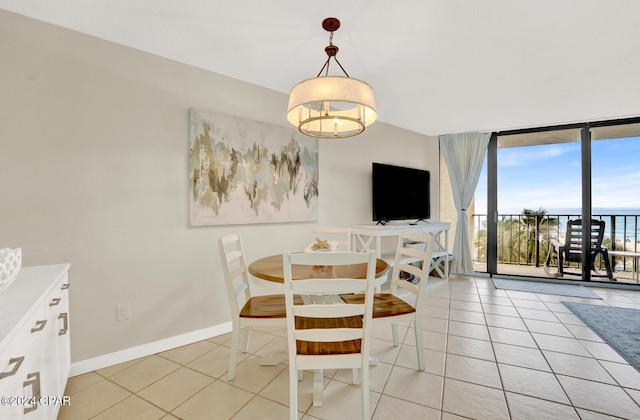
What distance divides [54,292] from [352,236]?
2738mm

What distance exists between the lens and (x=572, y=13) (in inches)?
71.5

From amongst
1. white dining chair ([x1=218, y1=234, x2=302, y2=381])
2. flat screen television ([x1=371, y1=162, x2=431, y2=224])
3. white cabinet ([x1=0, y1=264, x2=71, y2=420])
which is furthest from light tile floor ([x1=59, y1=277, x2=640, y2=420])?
flat screen television ([x1=371, y1=162, x2=431, y2=224])

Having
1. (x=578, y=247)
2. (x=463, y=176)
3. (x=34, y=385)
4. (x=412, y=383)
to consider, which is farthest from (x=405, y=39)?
(x=578, y=247)

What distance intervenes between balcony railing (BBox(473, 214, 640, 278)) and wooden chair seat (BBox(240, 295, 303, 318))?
14.6 ft

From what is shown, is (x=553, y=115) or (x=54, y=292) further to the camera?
(x=553, y=115)

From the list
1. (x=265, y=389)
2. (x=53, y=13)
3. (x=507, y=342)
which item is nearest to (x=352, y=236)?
(x=507, y=342)

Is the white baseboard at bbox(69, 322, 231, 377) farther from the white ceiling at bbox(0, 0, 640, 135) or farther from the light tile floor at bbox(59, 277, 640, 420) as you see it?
the white ceiling at bbox(0, 0, 640, 135)

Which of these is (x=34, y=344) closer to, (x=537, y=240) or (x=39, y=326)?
(x=39, y=326)

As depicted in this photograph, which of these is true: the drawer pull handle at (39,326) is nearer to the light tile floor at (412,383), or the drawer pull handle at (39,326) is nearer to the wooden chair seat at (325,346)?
the light tile floor at (412,383)

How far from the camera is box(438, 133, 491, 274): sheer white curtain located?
4.67m

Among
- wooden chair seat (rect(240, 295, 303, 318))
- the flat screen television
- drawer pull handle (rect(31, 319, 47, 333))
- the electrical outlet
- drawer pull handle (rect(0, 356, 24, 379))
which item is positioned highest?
the flat screen television

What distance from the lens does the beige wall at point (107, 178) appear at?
1827 millimetres

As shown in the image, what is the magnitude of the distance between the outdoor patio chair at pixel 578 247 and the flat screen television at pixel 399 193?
210cm

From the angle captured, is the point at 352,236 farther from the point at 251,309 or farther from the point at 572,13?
the point at 572,13
